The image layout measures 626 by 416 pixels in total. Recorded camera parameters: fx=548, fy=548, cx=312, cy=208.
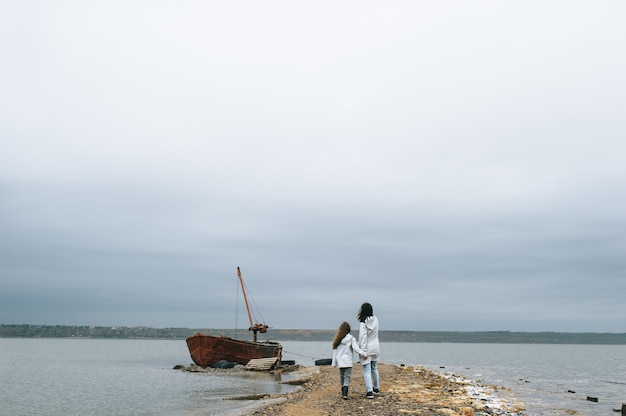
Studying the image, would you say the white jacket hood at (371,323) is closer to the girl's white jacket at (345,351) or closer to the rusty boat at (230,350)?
the girl's white jacket at (345,351)

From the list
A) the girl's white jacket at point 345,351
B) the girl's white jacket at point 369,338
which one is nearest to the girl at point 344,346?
the girl's white jacket at point 345,351

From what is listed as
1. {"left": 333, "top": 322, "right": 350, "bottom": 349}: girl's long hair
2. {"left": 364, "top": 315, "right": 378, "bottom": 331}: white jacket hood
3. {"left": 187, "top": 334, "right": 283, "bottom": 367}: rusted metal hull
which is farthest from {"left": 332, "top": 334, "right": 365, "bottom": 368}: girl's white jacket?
{"left": 187, "top": 334, "right": 283, "bottom": 367}: rusted metal hull

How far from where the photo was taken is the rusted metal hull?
53062 millimetres

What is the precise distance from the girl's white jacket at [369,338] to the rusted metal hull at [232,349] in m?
36.4

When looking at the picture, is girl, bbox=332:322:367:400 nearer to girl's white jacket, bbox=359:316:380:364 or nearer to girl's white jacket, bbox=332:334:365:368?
girl's white jacket, bbox=332:334:365:368

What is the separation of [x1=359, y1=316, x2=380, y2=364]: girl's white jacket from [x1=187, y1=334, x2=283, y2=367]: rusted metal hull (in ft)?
119

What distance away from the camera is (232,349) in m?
53.3

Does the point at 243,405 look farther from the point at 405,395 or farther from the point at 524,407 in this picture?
the point at 524,407

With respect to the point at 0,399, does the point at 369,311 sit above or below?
above

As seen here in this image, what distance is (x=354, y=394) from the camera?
20547mm

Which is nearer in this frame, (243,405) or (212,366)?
(243,405)

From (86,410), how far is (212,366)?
25927 mm

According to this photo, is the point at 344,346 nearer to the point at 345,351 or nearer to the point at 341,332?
the point at 345,351

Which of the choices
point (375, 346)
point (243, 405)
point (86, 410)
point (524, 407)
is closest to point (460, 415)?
point (375, 346)
